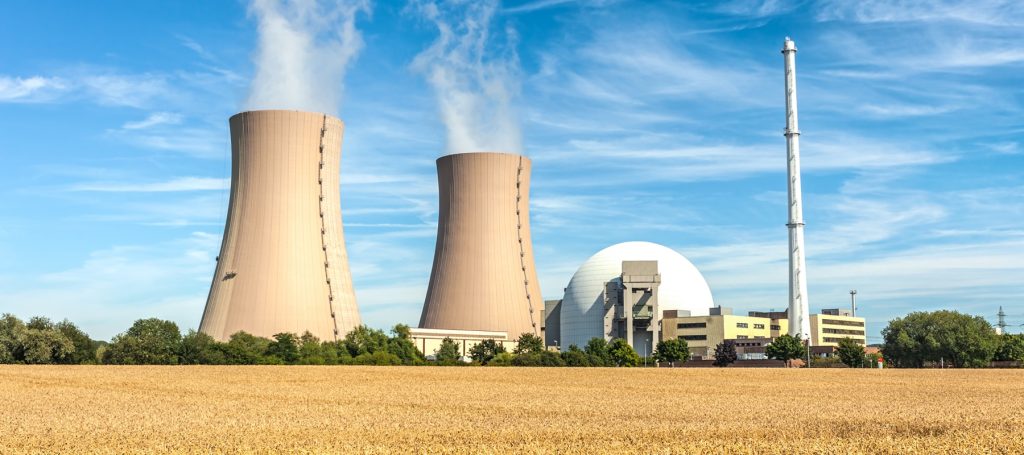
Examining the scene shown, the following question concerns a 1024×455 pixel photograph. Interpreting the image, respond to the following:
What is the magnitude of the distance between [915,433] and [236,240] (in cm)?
3699

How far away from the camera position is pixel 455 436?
51.4 ft

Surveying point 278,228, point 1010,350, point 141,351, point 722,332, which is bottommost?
point 141,351

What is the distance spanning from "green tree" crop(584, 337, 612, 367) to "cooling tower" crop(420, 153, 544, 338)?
4978 millimetres

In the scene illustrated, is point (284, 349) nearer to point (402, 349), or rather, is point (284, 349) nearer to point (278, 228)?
point (278, 228)

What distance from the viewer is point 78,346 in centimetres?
5194

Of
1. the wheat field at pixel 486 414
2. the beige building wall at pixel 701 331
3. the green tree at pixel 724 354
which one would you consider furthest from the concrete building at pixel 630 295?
the wheat field at pixel 486 414

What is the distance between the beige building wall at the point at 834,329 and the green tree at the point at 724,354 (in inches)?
911

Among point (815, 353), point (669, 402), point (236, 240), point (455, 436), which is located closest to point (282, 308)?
point (236, 240)

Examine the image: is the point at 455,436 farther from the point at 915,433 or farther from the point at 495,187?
the point at 495,187

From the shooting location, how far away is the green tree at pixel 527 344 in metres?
61.2

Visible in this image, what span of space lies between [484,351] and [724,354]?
71.2 feet

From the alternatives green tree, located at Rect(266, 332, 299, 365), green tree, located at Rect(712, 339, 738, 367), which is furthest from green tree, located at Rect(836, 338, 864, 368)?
green tree, located at Rect(266, 332, 299, 365)

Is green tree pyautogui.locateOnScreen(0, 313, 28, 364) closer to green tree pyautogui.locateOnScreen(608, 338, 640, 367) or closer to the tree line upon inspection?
the tree line

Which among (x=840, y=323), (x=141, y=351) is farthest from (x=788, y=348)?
(x=141, y=351)
